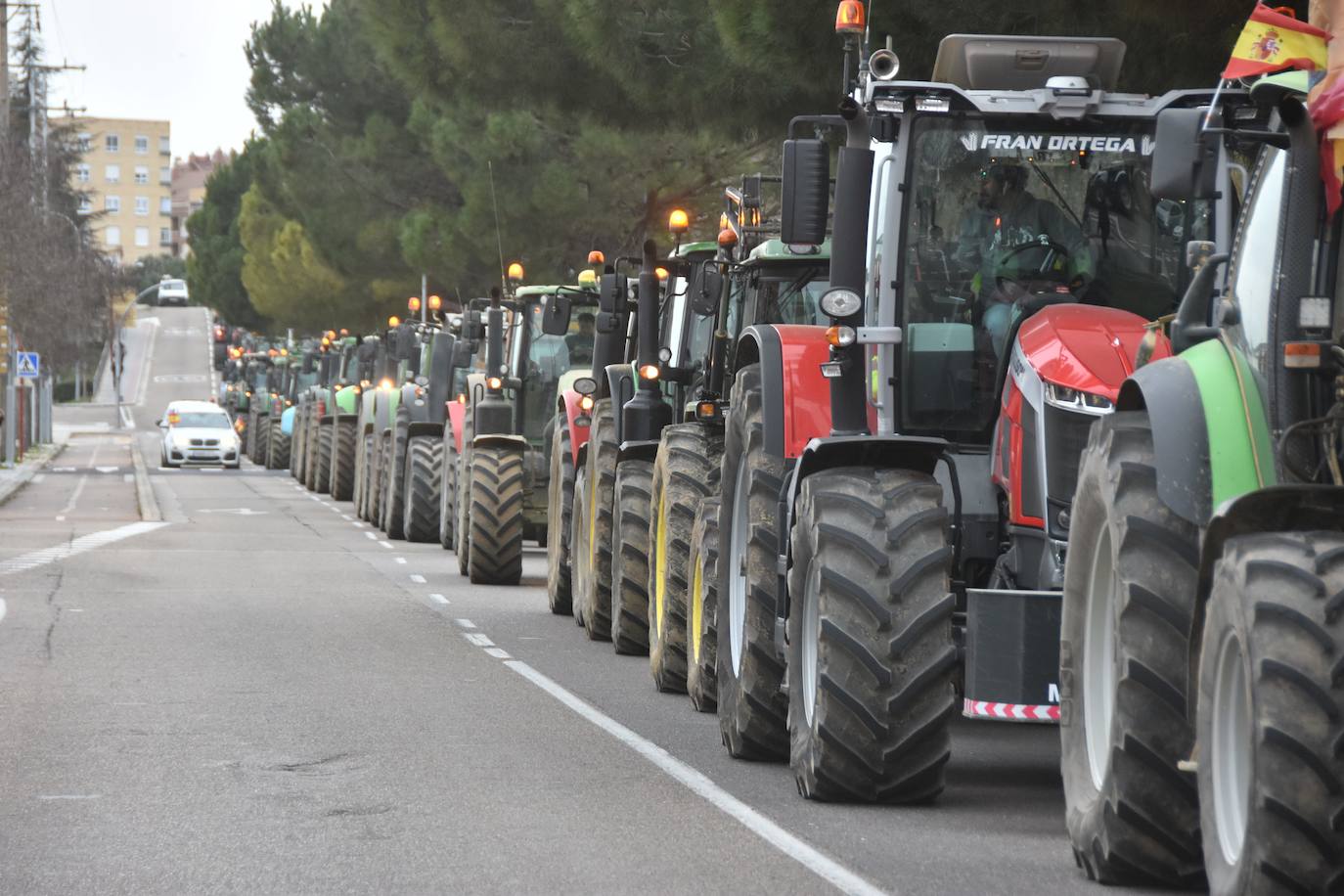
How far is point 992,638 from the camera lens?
8.12 m

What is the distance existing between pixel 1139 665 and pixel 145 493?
1393 inches

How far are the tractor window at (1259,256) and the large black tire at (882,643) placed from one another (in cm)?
198

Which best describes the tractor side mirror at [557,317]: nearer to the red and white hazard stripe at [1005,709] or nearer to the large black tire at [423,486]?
the large black tire at [423,486]

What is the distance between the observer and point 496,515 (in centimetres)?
2097

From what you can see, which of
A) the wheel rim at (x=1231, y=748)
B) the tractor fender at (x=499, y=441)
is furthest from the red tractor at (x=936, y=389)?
the tractor fender at (x=499, y=441)

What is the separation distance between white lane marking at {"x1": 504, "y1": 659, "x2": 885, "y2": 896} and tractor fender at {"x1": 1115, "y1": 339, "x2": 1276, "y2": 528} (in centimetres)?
156

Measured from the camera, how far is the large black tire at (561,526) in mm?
18109

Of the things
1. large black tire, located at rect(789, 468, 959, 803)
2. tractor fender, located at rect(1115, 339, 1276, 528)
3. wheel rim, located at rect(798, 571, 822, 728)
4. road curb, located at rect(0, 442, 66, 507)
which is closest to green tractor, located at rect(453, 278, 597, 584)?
wheel rim, located at rect(798, 571, 822, 728)

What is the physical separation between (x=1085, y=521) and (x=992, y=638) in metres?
0.94

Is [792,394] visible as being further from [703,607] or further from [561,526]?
[561,526]

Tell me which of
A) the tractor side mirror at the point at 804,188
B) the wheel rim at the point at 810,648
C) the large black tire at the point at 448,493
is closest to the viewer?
the wheel rim at the point at 810,648

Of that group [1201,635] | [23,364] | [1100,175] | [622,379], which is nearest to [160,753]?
[1100,175]

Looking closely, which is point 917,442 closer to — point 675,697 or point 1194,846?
point 1194,846

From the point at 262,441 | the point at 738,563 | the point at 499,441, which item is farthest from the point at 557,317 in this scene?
the point at 262,441
